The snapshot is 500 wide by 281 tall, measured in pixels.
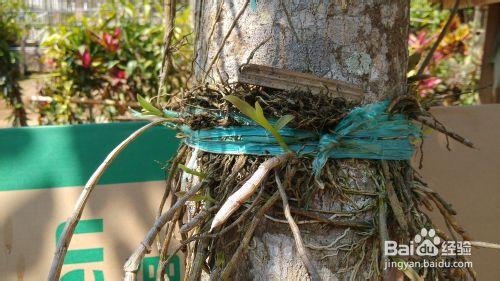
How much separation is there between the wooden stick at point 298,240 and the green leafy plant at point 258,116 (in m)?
0.09

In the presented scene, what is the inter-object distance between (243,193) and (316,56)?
305 mm

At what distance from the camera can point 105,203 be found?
1971 millimetres

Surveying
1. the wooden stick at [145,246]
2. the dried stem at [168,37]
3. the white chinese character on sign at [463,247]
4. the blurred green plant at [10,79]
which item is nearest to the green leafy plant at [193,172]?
the wooden stick at [145,246]

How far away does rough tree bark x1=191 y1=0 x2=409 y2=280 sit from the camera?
Answer: 122 cm

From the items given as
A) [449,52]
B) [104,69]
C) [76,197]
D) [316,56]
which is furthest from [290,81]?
[449,52]

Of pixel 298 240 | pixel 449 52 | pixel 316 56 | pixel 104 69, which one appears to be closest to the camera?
pixel 298 240

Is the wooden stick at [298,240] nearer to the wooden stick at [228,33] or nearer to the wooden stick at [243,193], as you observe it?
the wooden stick at [243,193]

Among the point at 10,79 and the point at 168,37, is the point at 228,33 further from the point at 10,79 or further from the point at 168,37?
the point at 10,79

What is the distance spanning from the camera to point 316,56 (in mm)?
1226

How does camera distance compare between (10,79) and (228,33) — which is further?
(10,79)

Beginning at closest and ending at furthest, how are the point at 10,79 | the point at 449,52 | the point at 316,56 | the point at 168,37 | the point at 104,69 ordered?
the point at 316,56
the point at 168,37
the point at 104,69
the point at 10,79
the point at 449,52

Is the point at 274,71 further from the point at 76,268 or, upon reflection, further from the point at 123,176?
the point at 76,268

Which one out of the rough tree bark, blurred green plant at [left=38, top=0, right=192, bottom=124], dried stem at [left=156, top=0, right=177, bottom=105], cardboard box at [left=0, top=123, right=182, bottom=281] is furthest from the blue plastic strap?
blurred green plant at [left=38, top=0, right=192, bottom=124]

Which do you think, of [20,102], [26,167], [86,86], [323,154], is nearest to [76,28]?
[86,86]
